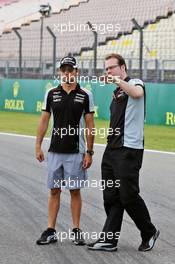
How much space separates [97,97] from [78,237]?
1690 cm

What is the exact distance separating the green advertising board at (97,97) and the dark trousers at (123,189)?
11.3 metres

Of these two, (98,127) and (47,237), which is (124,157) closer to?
(47,237)

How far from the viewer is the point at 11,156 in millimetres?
12992

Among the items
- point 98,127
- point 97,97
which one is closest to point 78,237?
point 98,127

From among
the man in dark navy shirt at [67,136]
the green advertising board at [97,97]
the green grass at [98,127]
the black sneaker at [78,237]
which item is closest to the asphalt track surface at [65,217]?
the black sneaker at [78,237]

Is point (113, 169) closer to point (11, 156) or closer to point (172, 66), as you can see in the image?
point (11, 156)

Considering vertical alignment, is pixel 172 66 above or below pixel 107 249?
above

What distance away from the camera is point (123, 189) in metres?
5.73

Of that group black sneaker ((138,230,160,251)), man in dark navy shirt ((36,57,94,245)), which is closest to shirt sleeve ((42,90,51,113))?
man in dark navy shirt ((36,57,94,245))

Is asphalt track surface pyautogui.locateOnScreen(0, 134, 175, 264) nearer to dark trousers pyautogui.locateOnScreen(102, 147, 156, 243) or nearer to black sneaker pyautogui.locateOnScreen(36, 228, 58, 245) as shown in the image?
black sneaker pyautogui.locateOnScreen(36, 228, 58, 245)

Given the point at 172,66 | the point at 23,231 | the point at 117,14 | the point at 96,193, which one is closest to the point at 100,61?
the point at 172,66

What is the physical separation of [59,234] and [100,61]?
18.7 meters

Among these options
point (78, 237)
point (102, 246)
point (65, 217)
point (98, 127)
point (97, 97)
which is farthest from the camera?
point (97, 97)

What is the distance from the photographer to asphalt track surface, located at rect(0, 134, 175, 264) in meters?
5.63
